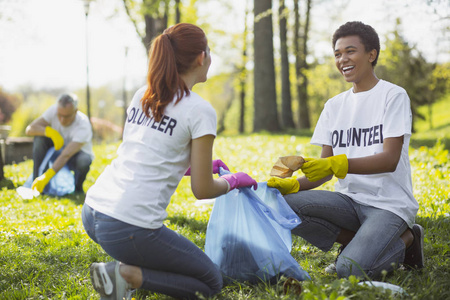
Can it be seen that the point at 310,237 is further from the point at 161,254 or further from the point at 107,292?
the point at 107,292

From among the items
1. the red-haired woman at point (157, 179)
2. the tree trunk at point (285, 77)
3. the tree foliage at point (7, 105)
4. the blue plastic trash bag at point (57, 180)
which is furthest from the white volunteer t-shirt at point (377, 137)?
the tree foliage at point (7, 105)

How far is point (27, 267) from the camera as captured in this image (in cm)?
289

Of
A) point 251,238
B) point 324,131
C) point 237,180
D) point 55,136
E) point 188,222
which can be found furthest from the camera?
point 55,136

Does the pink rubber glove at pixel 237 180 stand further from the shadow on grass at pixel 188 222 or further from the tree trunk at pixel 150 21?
the tree trunk at pixel 150 21

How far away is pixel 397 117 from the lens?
8.19 feet

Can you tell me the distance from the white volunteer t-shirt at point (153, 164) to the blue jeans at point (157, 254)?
0.05m

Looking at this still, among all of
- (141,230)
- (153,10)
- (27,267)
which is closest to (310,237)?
(141,230)

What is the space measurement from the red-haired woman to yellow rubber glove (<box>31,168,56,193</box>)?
3.16 meters

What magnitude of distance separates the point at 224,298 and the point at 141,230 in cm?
65

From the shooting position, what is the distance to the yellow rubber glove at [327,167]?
2.46 metres

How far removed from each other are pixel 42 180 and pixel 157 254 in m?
3.42

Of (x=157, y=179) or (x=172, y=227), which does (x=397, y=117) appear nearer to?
(x=157, y=179)


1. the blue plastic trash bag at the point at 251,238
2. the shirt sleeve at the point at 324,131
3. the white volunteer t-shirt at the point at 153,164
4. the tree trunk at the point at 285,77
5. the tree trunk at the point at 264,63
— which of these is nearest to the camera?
the white volunteer t-shirt at the point at 153,164

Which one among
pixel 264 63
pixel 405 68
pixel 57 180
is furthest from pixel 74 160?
pixel 405 68
